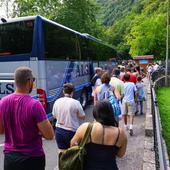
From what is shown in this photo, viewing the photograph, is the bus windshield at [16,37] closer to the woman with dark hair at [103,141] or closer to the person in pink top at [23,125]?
the person in pink top at [23,125]

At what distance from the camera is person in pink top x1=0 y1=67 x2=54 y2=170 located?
3824 mm

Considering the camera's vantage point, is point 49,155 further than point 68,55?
No

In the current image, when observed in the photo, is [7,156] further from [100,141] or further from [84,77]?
[84,77]

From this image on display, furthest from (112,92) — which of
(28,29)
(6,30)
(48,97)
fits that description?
(6,30)

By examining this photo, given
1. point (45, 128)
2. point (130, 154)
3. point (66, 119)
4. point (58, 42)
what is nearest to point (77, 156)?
point (45, 128)

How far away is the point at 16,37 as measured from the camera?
1059 centimetres

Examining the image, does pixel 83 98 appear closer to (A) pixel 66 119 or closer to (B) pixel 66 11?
(A) pixel 66 119

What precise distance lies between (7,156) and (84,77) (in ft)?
41.1

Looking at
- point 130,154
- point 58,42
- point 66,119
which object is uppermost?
point 58,42

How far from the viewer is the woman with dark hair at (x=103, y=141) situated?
A: 3.64 metres

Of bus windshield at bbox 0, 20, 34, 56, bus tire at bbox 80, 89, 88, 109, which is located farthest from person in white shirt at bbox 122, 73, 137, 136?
bus tire at bbox 80, 89, 88, 109

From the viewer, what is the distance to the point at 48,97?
34.2 feet

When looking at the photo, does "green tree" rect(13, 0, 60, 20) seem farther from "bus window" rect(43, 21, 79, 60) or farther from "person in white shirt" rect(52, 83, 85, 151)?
"person in white shirt" rect(52, 83, 85, 151)

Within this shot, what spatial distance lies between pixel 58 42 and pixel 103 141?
8361 millimetres
